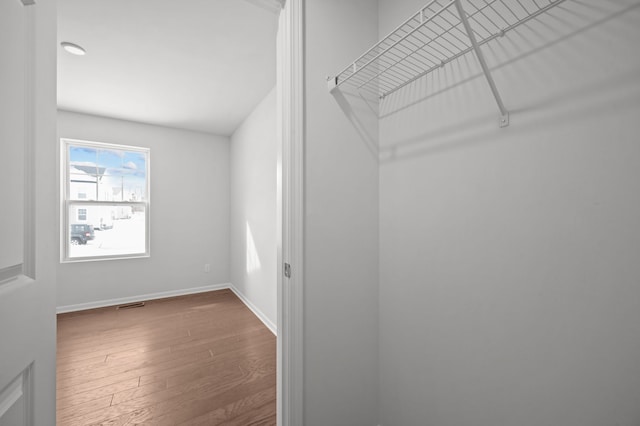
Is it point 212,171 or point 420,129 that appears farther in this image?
point 212,171

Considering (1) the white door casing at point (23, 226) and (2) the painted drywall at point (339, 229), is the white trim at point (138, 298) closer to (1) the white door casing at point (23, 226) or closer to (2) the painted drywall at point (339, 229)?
(2) the painted drywall at point (339, 229)

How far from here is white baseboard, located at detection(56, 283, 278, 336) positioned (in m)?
3.02

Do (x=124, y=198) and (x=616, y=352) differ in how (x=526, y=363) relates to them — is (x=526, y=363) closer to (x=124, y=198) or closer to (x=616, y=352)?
(x=616, y=352)

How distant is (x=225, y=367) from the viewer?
206cm

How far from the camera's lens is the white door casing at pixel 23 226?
49 centimetres

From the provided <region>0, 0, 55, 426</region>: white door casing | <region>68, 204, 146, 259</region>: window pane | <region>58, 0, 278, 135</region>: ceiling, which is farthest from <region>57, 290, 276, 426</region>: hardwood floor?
<region>58, 0, 278, 135</region>: ceiling

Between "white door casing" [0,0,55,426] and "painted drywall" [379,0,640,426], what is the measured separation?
1184mm

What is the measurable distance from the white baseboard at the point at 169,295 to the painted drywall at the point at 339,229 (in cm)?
164

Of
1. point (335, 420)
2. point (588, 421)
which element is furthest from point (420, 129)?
point (335, 420)

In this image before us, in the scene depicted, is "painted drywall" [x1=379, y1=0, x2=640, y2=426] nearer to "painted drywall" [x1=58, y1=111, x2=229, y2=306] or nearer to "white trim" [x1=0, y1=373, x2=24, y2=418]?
"white trim" [x1=0, y1=373, x2=24, y2=418]

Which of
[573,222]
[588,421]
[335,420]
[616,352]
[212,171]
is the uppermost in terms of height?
[212,171]

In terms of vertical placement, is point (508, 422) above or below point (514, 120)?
below

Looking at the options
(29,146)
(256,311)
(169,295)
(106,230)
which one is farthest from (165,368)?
(106,230)

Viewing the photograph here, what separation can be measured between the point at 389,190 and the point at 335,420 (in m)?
1.11
